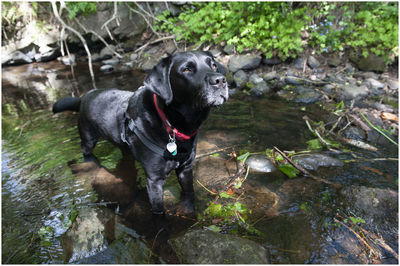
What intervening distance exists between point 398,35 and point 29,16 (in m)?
16.9

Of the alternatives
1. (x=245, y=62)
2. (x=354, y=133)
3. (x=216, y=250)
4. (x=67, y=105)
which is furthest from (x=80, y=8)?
(x=216, y=250)

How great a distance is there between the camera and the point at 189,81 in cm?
222

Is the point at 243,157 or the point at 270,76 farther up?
the point at 270,76

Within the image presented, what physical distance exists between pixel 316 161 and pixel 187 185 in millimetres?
2025

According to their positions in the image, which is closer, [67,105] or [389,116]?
[67,105]

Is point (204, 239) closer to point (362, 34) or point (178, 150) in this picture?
point (178, 150)

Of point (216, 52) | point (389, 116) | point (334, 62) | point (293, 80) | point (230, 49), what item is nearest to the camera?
point (389, 116)

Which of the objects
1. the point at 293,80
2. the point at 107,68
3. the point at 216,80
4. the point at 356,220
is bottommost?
the point at 356,220

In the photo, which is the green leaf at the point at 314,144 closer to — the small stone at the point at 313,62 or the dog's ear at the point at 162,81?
the dog's ear at the point at 162,81

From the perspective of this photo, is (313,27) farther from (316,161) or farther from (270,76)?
(316,161)

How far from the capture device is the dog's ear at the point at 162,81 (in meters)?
2.25

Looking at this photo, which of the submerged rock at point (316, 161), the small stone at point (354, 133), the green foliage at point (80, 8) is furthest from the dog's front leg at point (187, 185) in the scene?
the green foliage at point (80, 8)

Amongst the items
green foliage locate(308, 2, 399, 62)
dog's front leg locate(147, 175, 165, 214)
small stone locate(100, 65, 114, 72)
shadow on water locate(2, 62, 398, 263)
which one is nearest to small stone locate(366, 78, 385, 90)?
green foliage locate(308, 2, 399, 62)

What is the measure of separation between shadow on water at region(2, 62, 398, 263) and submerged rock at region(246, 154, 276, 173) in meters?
0.12
